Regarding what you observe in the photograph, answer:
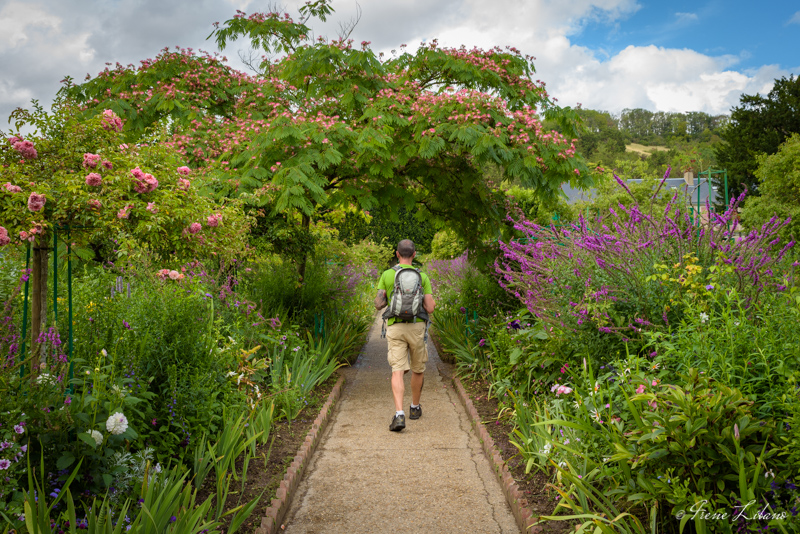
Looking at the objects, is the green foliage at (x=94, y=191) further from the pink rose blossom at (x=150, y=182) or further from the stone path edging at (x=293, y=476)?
the stone path edging at (x=293, y=476)

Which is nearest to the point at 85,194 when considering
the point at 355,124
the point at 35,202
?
the point at 35,202

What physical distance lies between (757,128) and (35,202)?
37.3m

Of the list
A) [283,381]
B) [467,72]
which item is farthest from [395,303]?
[467,72]

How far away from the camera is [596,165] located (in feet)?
24.7

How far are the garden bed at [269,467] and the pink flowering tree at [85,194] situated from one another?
1.61 metres

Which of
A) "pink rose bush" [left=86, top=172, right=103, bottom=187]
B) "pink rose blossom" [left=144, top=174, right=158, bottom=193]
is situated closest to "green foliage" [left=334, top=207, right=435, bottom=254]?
"pink rose blossom" [left=144, top=174, right=158, bottom=193]

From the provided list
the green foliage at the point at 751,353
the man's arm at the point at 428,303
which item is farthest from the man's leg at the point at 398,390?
the green foliage at the point at 751,353

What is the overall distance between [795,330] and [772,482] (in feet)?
2.77

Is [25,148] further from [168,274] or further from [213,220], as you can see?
[168,274]

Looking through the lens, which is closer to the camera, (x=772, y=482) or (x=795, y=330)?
(x=772, y=482)

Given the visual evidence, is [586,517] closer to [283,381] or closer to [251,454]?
[251,454]

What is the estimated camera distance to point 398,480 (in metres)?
4.20

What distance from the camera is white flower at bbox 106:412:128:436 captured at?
2.71 m

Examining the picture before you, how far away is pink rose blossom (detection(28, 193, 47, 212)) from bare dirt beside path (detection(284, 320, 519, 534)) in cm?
244
